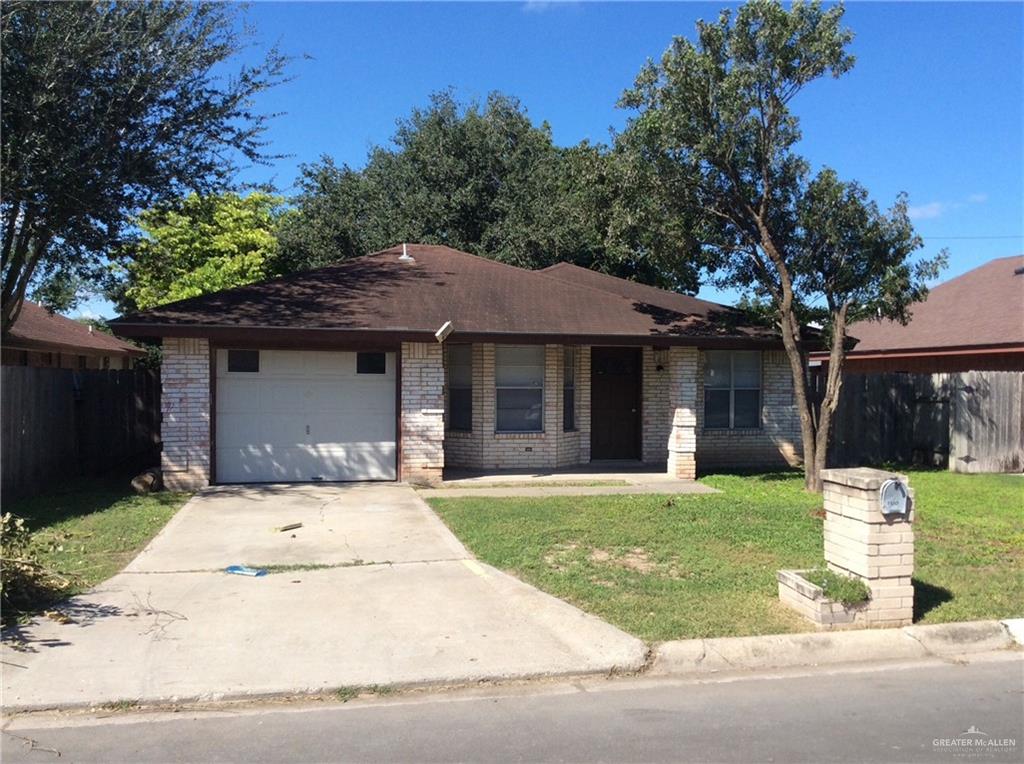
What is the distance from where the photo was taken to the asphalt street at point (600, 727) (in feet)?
14.2

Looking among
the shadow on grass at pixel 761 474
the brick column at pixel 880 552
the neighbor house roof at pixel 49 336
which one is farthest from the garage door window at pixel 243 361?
the brick column at pixel 880 552

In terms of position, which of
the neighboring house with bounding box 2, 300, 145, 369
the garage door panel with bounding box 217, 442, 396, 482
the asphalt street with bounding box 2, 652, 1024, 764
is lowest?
the asphalt street with bounding box 2, 652, 1024, 764

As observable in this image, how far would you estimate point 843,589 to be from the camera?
6.24 meters

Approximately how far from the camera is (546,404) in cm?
1489

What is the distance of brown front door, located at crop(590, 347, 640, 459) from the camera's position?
16.1m

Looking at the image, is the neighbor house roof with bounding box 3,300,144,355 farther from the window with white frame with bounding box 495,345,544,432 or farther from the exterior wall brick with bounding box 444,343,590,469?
the window with white frame with bounding box 495,345,544,432

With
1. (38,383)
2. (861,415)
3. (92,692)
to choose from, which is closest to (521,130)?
(861,415)

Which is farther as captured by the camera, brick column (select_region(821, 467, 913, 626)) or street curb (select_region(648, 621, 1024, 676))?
brick column (select_region(821, 467, 913, 626))

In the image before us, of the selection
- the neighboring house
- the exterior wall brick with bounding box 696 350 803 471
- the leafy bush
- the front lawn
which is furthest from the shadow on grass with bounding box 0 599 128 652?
the neighboring house

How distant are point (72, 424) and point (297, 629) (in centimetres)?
978

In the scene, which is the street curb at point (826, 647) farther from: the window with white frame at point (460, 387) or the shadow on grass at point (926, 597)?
the window with white frame at point (460, 387)

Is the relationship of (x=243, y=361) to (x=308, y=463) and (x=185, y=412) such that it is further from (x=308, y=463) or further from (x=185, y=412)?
(x=308, y=463)

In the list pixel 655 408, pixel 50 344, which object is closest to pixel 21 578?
pixel 655 408

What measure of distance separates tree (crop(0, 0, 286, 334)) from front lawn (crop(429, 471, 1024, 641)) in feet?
22.6
